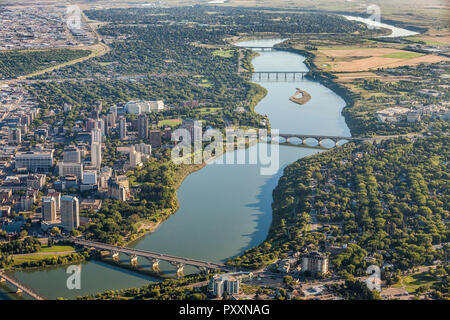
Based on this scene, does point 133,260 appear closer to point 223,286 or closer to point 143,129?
point 223,286

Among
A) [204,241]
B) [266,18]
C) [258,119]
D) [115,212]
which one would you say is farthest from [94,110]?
[266,18]

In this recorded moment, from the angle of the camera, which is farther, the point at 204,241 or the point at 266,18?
the point at 266,18

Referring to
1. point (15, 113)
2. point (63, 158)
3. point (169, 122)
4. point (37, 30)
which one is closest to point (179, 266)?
point (63, 158)

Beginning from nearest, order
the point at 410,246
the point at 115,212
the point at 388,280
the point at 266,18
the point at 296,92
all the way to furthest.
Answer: the point at 388,280, the point at 410,246, the point at 115,212, the point at 296,92, the point at 266,18

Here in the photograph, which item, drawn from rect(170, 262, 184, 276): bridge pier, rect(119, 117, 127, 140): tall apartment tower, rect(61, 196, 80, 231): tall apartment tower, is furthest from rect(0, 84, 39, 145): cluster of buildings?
rect(170, 262, 184, 276): bridge pier

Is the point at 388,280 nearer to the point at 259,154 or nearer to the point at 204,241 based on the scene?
the point at 204,241
